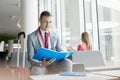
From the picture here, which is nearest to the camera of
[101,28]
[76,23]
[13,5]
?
[101,28]

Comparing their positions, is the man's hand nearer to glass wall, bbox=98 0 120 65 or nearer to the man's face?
the man's face

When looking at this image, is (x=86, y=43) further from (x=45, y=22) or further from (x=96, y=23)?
(x=45, y=22)

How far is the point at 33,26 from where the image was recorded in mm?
5996

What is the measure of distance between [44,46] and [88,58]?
996mm

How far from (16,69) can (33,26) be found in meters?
4.37

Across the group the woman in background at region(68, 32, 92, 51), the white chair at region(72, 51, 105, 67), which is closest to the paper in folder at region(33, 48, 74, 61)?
the white chair at region(72, 51, 105, 67)

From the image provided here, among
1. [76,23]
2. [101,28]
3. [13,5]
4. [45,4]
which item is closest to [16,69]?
[101,28]

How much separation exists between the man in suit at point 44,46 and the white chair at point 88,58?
743 mm

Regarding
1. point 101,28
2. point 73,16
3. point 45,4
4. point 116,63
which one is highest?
point 45,4

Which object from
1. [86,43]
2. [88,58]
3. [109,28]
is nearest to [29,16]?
[86,43]

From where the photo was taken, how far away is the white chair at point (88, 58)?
302cm

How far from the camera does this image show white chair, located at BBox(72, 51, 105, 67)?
3021 millimetres

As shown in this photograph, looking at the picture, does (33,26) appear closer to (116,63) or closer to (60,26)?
(60,26)

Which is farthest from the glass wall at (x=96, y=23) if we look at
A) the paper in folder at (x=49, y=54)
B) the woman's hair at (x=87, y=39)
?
the paper in folder at (x=49, y=54)
